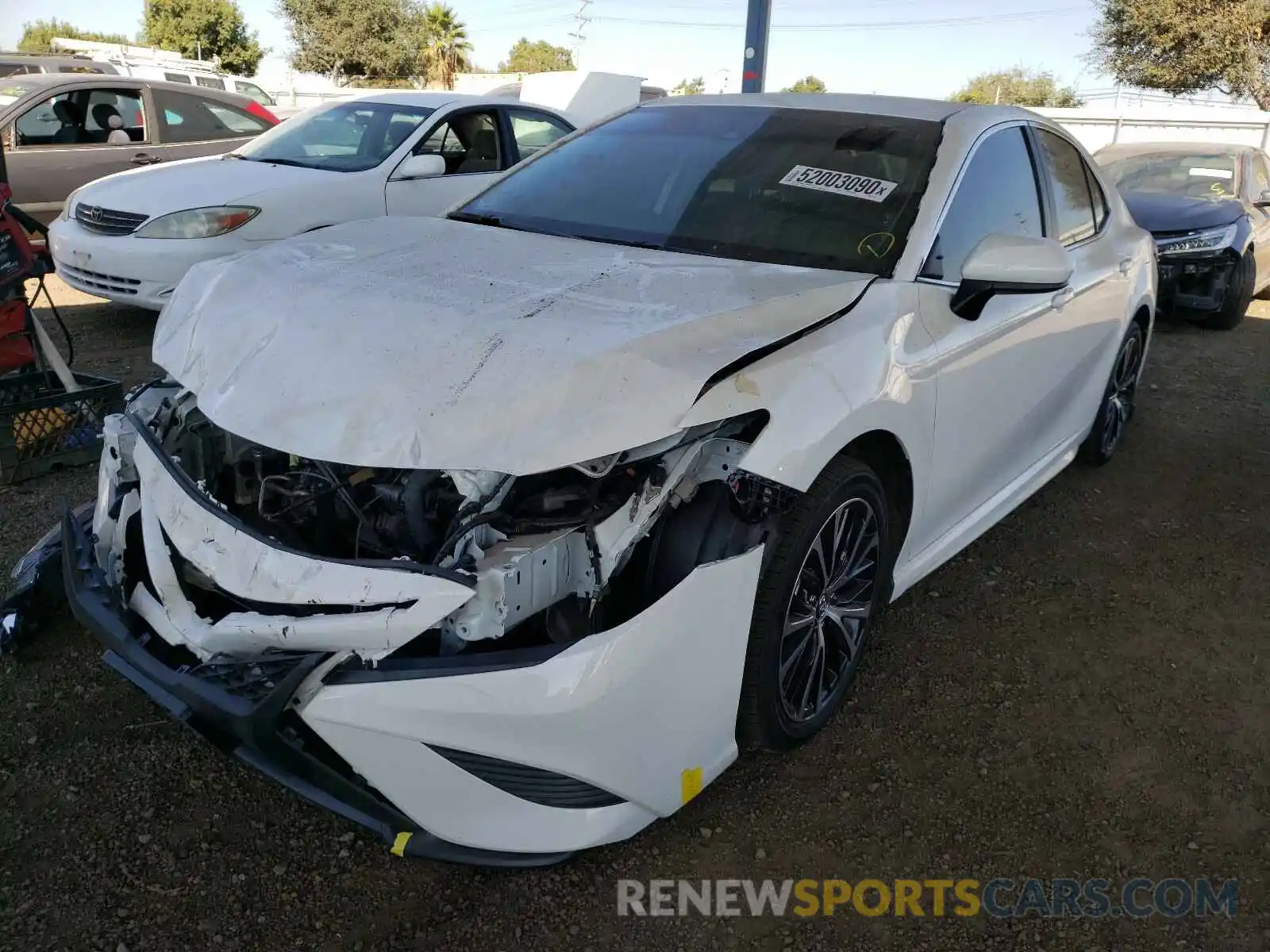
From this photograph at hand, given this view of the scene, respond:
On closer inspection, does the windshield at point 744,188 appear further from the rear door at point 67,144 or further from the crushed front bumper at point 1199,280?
the rear door at point 67,144

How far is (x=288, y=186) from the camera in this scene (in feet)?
19.8

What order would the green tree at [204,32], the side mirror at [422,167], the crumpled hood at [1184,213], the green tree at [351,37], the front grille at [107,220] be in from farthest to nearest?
the green tree at [204,32] < the green tree at [351,37] < the crumpled hood at [1184,213] < the front grille at [107,220] < the side mirror at [422,167]

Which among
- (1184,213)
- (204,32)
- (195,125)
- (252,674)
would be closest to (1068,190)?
(252,674)

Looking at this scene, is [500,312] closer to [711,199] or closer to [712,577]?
[712,577]

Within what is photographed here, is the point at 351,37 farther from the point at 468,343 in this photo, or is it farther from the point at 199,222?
the point at 468,343

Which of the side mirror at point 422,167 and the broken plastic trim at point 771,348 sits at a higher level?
the side mirror at point 422,167

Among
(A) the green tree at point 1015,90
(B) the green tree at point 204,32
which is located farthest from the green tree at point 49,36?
(A) the green tree at point 1015,90

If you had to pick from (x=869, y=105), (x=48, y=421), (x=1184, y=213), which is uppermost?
(x=869, y=105)

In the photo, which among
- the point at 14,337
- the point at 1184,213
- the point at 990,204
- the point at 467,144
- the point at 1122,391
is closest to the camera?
the point at 990,204

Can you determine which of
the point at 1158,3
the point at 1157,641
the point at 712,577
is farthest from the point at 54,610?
the point at 1158,3

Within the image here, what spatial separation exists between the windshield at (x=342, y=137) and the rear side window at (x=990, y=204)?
173 inches

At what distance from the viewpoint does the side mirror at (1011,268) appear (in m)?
2.62

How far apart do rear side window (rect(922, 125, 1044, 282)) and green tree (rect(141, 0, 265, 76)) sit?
45859 millimetres

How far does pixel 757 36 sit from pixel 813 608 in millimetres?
8955
